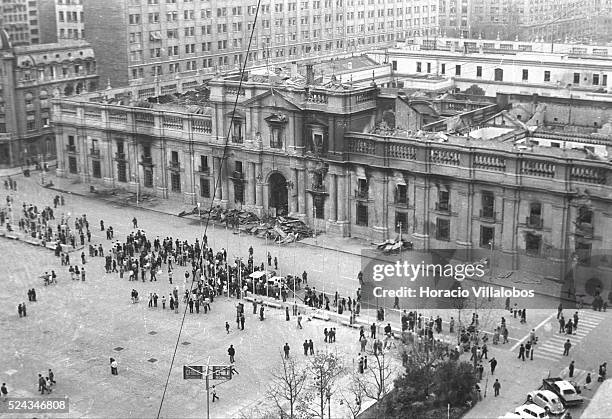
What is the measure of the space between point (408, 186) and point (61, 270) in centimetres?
2869

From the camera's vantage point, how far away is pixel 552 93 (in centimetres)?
9875

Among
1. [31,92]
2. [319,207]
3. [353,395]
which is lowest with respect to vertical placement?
[353,395]

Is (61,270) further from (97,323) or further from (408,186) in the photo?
(408,186)

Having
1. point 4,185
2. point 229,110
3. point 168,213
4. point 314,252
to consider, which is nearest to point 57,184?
point 4,185

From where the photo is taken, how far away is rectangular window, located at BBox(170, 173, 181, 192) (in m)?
91.6

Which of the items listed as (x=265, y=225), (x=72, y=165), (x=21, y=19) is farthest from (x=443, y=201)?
(x=21, y=19)

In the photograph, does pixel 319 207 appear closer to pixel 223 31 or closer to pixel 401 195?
pixel 401 195

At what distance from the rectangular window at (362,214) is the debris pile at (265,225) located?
461 cm

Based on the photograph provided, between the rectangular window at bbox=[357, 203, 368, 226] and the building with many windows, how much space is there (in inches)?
4.1

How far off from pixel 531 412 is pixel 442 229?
2920 centimetres

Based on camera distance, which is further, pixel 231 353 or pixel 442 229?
pixel 442 229

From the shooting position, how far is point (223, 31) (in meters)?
132

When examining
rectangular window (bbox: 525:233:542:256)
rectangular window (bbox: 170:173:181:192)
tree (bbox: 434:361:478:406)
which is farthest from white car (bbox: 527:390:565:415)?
rectangular window (bbox: 170:173:181:192)

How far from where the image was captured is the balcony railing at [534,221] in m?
67.2
